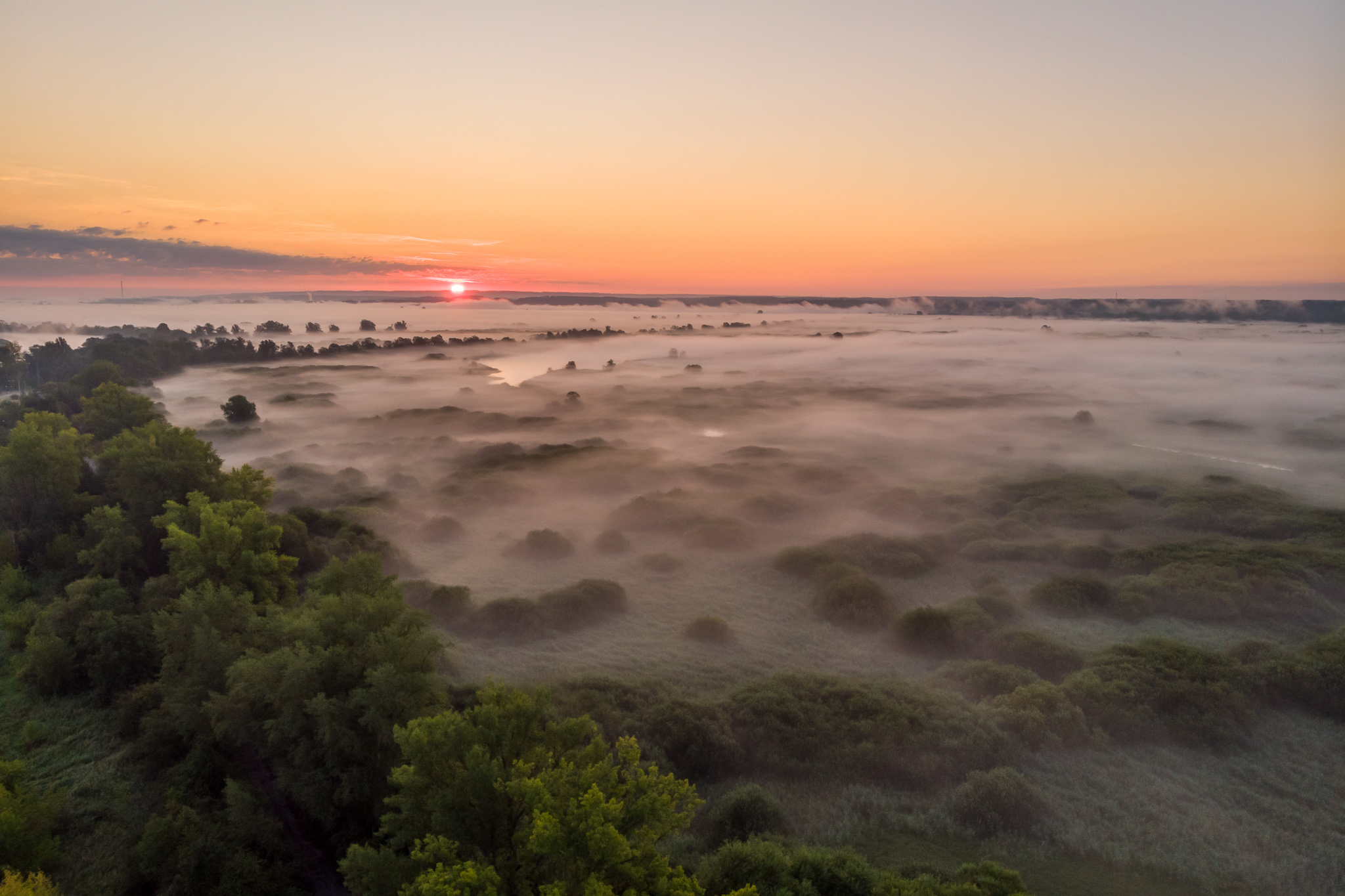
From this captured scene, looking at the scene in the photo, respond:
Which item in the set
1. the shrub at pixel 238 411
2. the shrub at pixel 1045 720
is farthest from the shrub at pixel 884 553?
the shrub at pixel 238 411

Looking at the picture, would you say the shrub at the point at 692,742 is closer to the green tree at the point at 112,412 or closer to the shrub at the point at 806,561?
the shrub at the point at 806,561

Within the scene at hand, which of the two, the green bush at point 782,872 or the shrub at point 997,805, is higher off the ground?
the green bush at point 782,872

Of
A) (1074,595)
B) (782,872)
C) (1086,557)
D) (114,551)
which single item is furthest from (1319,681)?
(114,551)

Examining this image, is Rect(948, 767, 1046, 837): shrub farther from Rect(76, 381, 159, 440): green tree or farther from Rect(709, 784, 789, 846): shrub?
Rect(76, 381, 159, 440): green tree

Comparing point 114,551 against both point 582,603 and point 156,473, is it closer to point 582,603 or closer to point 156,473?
point 156,473

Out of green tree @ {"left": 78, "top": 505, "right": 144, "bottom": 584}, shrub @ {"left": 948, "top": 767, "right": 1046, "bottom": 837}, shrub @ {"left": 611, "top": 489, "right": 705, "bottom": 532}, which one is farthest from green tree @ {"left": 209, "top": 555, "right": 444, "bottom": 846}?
shrub @ {"left": 611, "top": 489, "right": 705, "bottom": 532}

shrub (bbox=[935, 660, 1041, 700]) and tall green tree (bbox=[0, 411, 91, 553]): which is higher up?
tall green tree (bbox=[0, 411, 91, 553])
